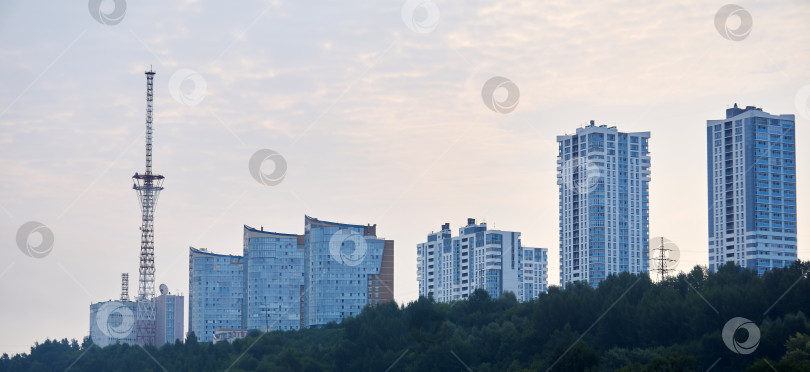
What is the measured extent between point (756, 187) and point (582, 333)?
61.1 meters

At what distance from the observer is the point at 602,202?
147750 mm

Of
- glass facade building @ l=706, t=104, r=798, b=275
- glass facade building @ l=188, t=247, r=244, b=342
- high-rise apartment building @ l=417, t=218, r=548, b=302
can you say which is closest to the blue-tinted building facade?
glass facade building @ l=188, t=247, r=244, b=342

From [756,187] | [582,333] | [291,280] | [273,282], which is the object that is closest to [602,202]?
[756,187]

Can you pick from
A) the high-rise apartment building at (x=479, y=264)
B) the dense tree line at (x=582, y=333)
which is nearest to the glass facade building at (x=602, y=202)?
the high-rise apartment building at (x=479, y=264)

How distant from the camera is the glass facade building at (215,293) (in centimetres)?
18288

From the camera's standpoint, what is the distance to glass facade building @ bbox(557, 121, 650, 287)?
146750 millimetres

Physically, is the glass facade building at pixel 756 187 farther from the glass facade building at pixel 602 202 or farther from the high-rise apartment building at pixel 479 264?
the high-rise apartment building at pixel 479 264

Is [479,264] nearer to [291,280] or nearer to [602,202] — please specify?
[602,202]

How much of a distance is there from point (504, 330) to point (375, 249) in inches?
2867

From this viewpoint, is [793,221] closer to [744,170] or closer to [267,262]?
[744,170]

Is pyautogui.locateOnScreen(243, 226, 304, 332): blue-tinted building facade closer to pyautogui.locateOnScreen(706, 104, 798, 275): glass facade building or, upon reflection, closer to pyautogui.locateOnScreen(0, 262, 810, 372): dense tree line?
pyautogui.locateOnScreen(0, 262, 810, 372): dense tree line

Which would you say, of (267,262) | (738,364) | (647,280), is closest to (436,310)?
(647,280)

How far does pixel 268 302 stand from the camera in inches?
6673

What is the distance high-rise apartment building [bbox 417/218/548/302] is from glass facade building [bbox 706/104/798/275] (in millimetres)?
34006
